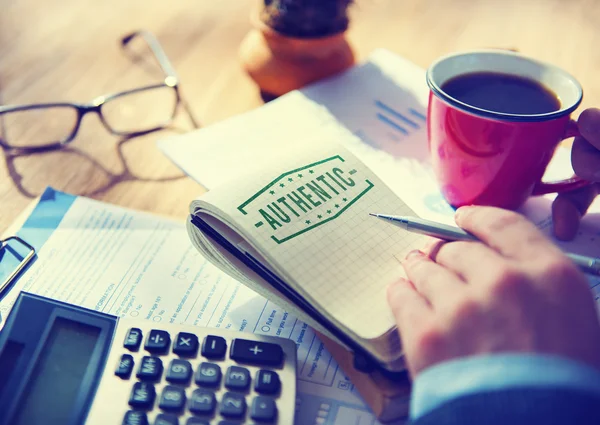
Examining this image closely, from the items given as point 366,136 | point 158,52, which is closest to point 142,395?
point 366,136

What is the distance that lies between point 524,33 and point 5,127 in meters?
0.67

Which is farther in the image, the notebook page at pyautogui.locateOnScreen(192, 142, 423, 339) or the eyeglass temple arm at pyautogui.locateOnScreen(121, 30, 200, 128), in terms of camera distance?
the eyeglass temple arm at pyautogui.locateOnScreen(121, 30, 200, 128)

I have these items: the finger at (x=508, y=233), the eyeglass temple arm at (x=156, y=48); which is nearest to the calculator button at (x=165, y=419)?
the finger at (x=508, y=233)

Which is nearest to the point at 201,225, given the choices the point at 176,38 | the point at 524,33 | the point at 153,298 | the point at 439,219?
the point at 153,298

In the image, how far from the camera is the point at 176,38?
79 centimetres

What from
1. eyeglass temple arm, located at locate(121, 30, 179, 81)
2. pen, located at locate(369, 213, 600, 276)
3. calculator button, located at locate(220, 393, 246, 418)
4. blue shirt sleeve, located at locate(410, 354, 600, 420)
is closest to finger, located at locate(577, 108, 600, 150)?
pen, located at locate(369, 213, 600, 276)

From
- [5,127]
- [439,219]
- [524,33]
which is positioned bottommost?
[5,127]

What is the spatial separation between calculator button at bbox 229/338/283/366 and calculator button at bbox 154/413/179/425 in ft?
0.18

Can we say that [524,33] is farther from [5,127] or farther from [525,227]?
[5,127]

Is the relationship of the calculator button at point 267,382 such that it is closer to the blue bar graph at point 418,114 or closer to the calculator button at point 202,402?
the calculator button at point 202,402

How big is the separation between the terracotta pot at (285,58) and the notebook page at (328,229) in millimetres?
207

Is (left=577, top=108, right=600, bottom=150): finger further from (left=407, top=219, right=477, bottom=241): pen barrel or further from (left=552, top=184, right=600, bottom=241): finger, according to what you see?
(left=407, top=219, right=477, bottom=241): pen barrel

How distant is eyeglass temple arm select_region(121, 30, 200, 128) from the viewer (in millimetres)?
669

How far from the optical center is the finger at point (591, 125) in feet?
1.51
